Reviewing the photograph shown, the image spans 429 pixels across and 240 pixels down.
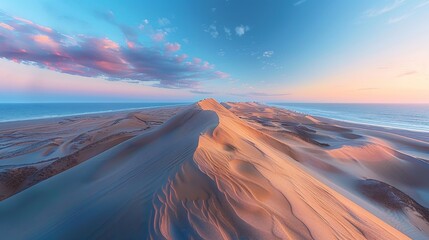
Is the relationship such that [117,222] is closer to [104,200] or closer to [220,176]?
[104,200]

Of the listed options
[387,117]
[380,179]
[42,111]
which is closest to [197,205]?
[380,179]

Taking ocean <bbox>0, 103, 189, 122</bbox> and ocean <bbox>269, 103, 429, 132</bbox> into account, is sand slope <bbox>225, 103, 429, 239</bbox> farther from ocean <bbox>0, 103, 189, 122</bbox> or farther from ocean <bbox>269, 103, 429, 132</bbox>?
ocean <bbox>0, 103, 189, 122</bbox>

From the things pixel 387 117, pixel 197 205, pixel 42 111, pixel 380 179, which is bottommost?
pixel 42 111

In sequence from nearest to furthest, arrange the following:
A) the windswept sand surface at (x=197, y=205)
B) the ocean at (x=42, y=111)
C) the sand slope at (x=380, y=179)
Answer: the windswept sand surface at (x=197, y=205), the sand slope at (x=380, y=179), the ocean at (x=42, y=111)

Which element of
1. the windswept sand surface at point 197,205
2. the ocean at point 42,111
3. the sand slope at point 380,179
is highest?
the windswept sand surface at point 197,205

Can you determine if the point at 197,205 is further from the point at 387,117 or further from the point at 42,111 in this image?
the point at 42,111

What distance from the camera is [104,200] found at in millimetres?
3400

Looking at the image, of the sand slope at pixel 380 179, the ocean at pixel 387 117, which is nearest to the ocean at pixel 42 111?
the sand slope at pixel 380 179

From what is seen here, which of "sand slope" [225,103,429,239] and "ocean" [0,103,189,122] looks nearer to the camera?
"sand slope" [225,103,429,239]

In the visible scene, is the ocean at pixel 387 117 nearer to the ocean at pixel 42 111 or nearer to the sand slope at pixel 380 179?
the sand slope at pixel 380 179

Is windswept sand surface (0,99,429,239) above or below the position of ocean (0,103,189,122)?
above

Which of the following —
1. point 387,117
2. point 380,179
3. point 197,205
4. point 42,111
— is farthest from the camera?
point 42,111

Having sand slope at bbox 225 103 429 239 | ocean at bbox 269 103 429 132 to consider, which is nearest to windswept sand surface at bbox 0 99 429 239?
sand slope at bbox 225 103 429 239

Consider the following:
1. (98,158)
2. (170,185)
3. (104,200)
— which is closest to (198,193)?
(170,185)
